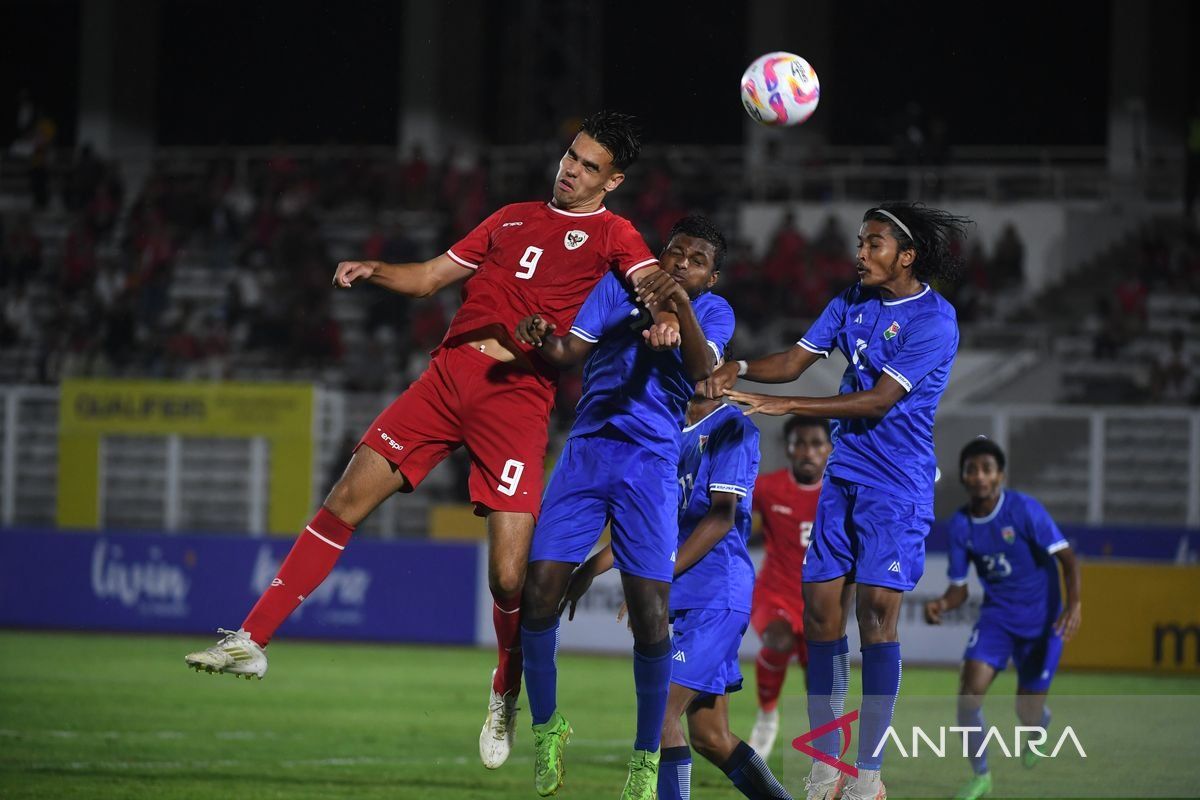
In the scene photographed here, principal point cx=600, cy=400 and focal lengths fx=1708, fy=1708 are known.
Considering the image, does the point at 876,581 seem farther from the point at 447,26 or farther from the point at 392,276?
the point at 447,26

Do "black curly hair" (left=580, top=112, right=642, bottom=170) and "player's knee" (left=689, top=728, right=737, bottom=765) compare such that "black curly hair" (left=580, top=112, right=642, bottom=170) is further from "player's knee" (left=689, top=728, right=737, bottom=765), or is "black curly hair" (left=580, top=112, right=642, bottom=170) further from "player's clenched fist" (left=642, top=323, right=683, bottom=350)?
"player's knee" (left=689, top=728, right=737, bottom=765)

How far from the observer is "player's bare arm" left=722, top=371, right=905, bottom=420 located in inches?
293

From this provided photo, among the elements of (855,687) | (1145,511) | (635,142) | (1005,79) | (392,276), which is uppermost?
(1005,79)

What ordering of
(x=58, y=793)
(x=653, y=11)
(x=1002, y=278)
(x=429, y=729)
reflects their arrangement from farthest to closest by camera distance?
(x=653, y=11)
(x=1002, y=278)
(x=429, y=729)
(x=58, y=793)

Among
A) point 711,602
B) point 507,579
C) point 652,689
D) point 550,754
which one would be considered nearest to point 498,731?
point 550,754

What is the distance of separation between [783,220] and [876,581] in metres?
18.9

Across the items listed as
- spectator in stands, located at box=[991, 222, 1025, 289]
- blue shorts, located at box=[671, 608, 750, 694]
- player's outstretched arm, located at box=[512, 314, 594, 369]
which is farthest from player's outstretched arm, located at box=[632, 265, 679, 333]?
spectator in stands, located at box=[991, 222, 1025, 289]

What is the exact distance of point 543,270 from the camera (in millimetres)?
7930

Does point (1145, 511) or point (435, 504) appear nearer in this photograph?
point (1145, 511)

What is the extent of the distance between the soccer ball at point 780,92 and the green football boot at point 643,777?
3.30 m

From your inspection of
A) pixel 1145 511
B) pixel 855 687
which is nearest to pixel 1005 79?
pixel 1145 511

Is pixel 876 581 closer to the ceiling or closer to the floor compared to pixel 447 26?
closer to the floor

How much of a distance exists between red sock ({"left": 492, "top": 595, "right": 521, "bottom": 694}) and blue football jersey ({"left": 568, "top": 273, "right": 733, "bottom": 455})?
3.17 ft

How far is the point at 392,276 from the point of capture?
797cm
